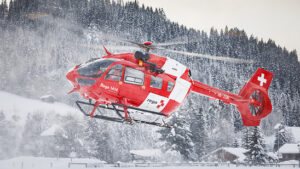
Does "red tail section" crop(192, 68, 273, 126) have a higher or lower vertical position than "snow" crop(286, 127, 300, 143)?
higher

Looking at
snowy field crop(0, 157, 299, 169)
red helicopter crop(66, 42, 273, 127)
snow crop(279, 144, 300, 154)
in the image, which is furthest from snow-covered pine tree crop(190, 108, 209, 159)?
red helicopter crop(66, 42, 273, 127)

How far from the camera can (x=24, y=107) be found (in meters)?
77.8

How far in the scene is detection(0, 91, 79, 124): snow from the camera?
2876 inches

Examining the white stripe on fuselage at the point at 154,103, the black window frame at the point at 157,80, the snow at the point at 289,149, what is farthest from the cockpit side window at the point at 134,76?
the snow at the point at 289,149

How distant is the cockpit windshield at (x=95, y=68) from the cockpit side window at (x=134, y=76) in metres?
0.62

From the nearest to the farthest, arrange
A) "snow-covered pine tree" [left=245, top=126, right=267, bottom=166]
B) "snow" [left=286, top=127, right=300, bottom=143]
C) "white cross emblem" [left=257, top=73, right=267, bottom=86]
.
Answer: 1. "white cross emblem" [left=257, top=73, right=267, bottom=86]
2. "snow-covered pine tree" [left=245, top=126, right=267, bottom=166]
3. "snow" [left=286, top=127, right=300, bottom=143]

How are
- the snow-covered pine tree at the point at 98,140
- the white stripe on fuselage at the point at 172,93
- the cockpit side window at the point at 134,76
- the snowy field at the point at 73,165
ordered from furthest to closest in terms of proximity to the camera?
the snow-covered pine tree at the point at 98,140
the snowy field at the point at 73,165
the white stripe on fuselage at the point at 172,93
the cockpit side window at the point at 134,76

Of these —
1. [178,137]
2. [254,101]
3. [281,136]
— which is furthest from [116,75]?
[281,136]

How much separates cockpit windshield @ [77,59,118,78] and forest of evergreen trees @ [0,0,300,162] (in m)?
33.5

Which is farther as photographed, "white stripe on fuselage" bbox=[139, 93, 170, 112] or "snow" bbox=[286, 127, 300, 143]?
"snow" bbox=[286, 127, 300, 143]

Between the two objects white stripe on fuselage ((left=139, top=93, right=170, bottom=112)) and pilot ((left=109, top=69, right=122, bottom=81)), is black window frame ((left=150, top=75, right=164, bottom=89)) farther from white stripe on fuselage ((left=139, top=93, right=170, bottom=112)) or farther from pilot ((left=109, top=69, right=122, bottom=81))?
pilot ((left=109, top=69, right=122, bottom=81))

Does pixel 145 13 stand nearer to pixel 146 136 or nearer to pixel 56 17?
pixel 56 17

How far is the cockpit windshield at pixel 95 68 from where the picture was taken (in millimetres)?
9234

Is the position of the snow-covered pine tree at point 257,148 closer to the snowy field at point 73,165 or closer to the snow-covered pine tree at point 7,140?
the snowy field at point 73,165
